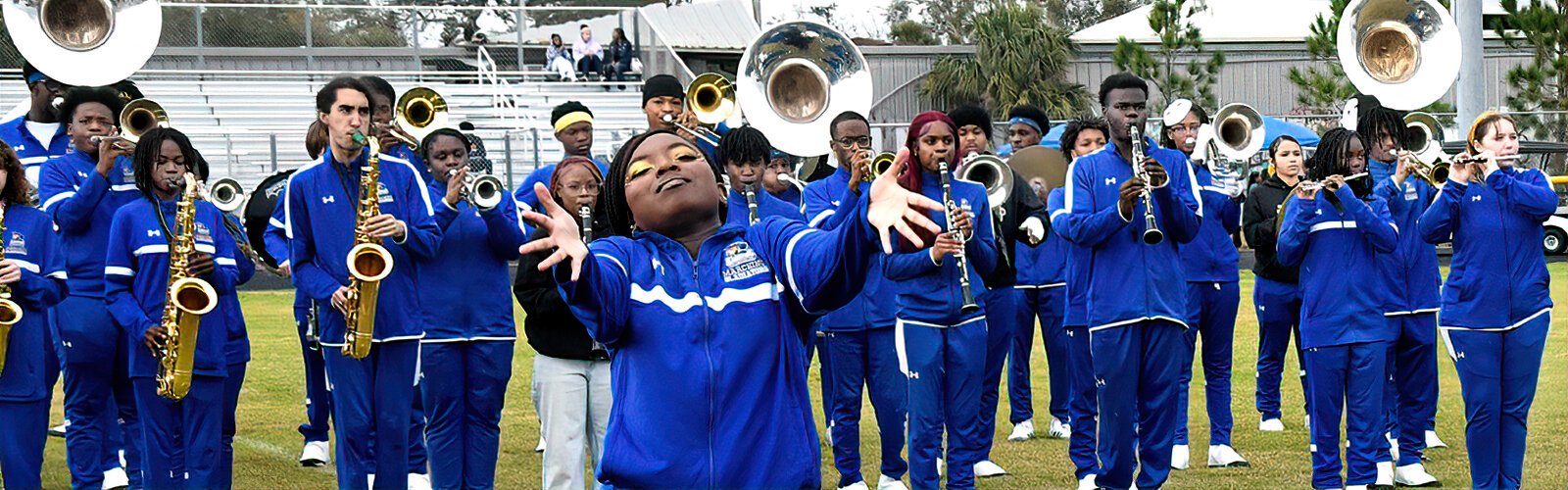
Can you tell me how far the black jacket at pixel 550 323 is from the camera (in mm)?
7512

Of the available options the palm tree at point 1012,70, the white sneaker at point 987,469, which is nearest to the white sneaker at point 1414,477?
the white sneaker at point 987,469

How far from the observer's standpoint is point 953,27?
2030 inches

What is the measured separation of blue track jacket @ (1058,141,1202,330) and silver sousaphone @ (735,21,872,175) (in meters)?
2.02

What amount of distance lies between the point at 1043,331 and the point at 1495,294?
3124 millimetres

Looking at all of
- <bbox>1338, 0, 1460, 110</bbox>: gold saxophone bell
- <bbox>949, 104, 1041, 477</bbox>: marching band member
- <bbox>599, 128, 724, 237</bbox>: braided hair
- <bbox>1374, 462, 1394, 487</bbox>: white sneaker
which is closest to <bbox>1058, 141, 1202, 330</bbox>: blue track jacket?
<bbox>949, 104, 1041, 477</bbox>: marching band member

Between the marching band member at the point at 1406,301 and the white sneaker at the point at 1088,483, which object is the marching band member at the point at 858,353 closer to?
the white sneaker at the point at 1088,483

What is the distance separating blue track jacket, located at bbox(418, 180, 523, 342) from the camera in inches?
322

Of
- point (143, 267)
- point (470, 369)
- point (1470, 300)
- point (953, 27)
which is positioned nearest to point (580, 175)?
point (470, 369)

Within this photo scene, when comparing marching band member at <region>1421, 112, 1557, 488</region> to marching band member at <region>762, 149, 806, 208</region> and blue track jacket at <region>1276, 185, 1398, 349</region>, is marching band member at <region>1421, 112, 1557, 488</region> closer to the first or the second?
blue track jacket at <region>1276, 185, 1398, 349</region>

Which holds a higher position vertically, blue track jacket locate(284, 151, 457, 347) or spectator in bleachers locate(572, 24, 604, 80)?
spectator in bleachers locate(572, 24, 604, 80)

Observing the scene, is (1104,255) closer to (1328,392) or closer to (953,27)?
(1328,392)

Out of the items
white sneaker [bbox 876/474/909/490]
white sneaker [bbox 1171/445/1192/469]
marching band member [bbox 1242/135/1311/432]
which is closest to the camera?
white sneaker [bbox 876/474/909/490]

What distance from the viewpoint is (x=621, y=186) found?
4.73 meters

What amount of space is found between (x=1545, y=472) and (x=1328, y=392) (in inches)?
60.7
